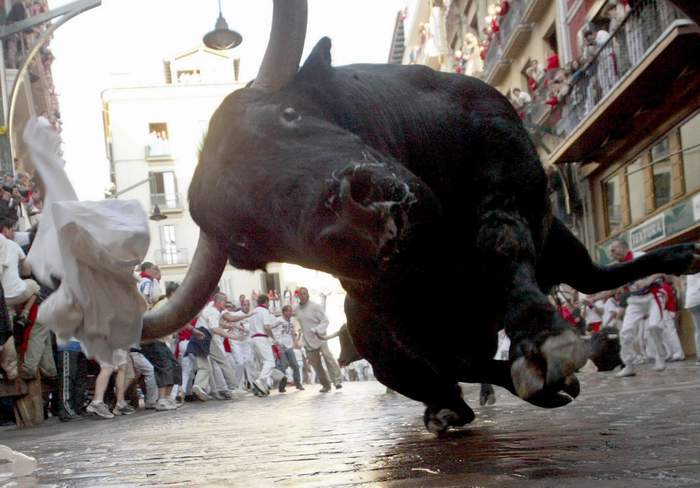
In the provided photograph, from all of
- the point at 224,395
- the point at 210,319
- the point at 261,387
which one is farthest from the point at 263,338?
the point at 210,319

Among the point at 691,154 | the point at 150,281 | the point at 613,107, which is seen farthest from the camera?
the point at 613,107

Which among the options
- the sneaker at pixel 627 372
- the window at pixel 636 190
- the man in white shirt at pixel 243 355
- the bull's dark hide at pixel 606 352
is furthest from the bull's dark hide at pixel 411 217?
the window at pixel 636 190

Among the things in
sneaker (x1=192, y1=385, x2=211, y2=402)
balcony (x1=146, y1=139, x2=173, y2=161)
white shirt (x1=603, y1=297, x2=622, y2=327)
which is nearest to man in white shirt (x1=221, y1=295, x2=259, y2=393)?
sneaker (x1=192, y1=385, x2=211, y2=402)

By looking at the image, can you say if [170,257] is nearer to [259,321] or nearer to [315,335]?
[259,321]

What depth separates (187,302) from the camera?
3719 mm

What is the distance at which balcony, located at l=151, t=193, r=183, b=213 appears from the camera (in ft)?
178

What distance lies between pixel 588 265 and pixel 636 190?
664 inches

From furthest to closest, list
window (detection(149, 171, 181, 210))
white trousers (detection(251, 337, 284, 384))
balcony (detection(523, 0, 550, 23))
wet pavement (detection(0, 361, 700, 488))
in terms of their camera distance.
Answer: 1. window (detection(149, 171, 181, 210))
2. balcony (detection(523, 0, 550, 23))
3. white trousers (detection(251, 337, 284, 384))
4. wet pavement (detection(0, 361, 700, 488))

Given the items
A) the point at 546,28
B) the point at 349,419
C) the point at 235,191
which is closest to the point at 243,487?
the point at 235,191

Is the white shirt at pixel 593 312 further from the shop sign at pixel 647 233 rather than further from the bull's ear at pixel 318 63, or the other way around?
the bull's ear at pixel 318 63

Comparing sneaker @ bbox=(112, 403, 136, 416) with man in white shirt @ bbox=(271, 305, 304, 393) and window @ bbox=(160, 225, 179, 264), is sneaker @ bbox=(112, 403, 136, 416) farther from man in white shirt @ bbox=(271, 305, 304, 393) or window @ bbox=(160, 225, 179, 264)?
Answer: window @ bbox=(160, 225, 179, 264)

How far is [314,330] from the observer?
17422 mm

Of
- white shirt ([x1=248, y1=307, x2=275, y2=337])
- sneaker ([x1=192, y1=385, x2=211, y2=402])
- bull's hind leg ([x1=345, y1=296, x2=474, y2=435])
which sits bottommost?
sneaker ([x1=192, y1=385, x2=211, y2=402])

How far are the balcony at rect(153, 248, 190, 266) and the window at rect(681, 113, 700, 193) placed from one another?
39.5 metres
